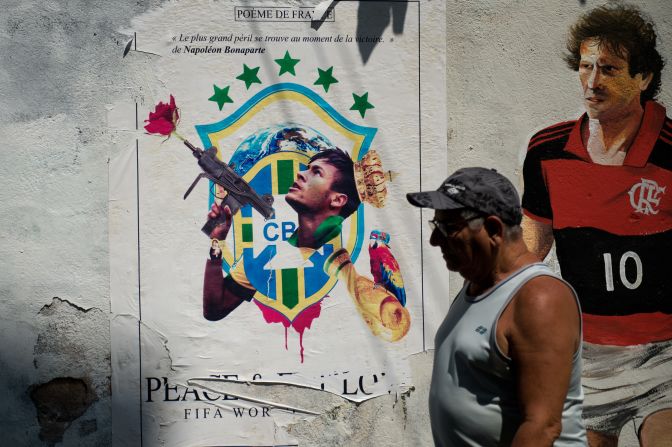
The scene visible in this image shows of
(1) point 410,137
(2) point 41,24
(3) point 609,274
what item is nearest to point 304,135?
(1) point 410,137

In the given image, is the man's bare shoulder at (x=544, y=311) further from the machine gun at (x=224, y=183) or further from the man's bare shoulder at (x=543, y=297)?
the machine gun at (x=224, y=183)

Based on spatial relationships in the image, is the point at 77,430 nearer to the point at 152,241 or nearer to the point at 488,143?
the point at 152,241

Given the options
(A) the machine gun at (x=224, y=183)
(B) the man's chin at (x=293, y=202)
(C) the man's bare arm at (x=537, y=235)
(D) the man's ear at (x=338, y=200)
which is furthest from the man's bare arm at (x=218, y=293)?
(C) the man's bare arm at (x=537, y=235)

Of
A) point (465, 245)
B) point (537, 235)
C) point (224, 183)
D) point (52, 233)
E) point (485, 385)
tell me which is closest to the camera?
point (485, 385)

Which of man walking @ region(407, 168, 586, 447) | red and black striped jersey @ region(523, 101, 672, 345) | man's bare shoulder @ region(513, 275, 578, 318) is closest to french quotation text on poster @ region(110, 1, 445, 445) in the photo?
red and black striped jersey @ region(523, 101, 672, 345)

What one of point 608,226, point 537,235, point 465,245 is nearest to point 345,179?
point 537,235

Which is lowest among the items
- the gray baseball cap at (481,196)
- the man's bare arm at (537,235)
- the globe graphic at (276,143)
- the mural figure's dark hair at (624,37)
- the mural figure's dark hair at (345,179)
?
the man's bare arm at (537,235)

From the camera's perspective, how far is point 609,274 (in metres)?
4.46

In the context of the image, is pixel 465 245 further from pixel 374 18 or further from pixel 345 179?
pixel 374 18

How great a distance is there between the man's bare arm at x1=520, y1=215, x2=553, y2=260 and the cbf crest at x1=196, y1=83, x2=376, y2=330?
983 mm

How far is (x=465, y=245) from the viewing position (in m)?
2.35

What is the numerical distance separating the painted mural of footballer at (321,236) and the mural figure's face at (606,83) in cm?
137

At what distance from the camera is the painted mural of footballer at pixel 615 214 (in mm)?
4438

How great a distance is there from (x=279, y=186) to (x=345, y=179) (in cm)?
38
